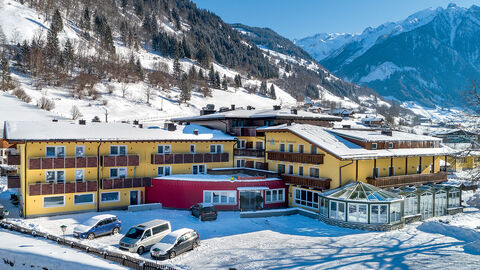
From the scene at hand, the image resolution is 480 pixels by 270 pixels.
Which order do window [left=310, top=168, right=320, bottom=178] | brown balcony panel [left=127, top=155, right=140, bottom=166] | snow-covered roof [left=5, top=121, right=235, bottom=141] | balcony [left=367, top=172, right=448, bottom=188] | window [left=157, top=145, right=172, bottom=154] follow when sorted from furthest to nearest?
window [left=157, top=145, right=172, bottom=154] → brown balcony panel [left=127, top=155, right=140, bottom=166] → window [left=310, top=168, right=320, bottom=178] → balcony [left=367, top=172, right=448, bottom=188] → snow-covered roof [left=5, top=121, right=235, bottom=141]

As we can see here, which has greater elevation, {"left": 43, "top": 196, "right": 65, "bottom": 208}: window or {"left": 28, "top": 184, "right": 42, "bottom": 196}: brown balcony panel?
{"left": 28, "top": 184, "right": 42, "bottom": 196}: brown balcony panel

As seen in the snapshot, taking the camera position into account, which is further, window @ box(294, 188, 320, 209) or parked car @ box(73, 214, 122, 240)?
window @ box(294, 188, 320, 209)

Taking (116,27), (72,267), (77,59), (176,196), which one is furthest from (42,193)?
(116,27)

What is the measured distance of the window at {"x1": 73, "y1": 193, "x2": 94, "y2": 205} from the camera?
113ft

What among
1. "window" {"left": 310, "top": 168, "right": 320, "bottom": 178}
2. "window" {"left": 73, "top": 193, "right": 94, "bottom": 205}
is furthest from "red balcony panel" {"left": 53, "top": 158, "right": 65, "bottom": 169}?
"window" {"left": 310, "top": 168, "right": 320, "bottom": 178}

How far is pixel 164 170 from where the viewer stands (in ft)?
131

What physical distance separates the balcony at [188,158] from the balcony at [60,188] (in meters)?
6.88

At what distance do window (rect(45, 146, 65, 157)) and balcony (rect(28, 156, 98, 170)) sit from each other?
0.60 metres

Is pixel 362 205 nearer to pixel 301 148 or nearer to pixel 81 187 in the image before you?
pixel 301 148

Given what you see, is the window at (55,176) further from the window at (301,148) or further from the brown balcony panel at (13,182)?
the window at (301,148)

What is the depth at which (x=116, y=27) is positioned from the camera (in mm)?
179250

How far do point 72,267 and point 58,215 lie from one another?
15.1m

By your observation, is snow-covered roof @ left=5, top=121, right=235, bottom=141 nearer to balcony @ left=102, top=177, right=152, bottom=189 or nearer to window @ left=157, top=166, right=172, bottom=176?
window @ left=157, top=166, right=172, bottom=176

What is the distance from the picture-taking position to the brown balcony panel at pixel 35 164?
32.0 m
